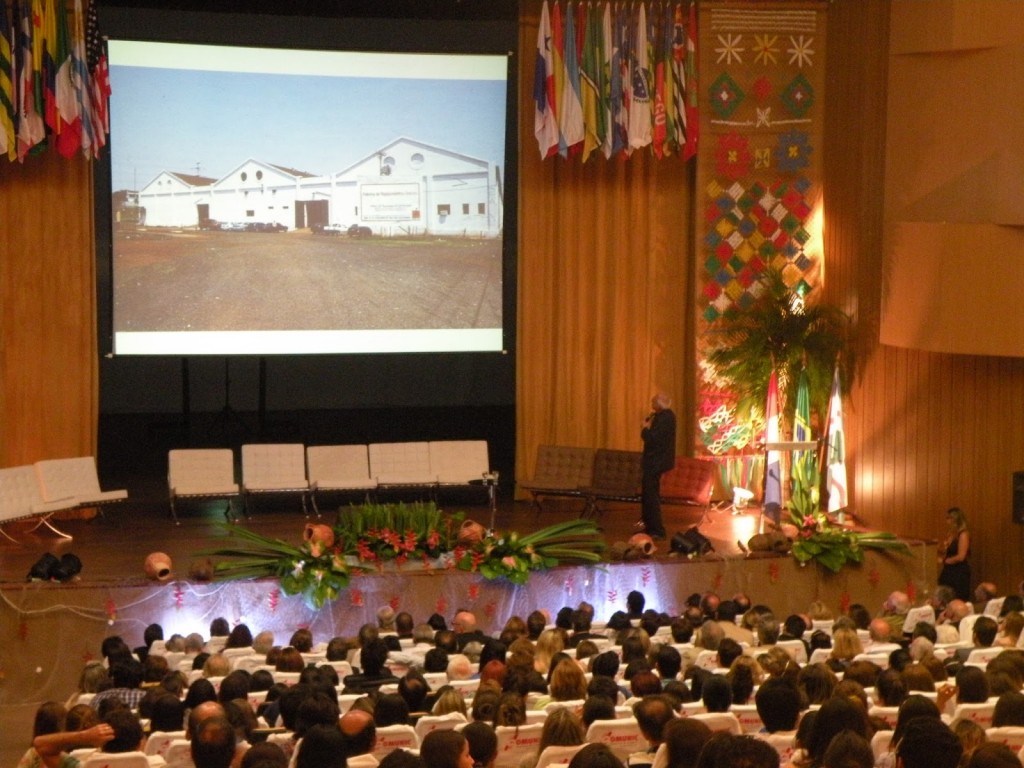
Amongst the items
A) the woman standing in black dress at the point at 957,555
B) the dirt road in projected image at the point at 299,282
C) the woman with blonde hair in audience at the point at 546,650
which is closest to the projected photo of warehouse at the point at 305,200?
the dirt road in projected image at the point at 299,282

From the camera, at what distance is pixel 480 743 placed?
5.38 m

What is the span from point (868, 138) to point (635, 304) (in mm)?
2965

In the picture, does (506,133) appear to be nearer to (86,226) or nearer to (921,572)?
(86,226)

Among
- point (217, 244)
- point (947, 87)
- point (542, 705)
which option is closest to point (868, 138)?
point (947, 87)

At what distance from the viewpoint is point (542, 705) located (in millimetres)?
6984

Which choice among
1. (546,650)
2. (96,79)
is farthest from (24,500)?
(546,650)

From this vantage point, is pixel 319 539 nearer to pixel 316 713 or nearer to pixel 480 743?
pixel 316 713

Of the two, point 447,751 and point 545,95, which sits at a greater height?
point 545,95

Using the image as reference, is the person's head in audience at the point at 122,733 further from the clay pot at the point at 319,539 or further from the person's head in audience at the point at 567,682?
the clay pot at the point at 319,539

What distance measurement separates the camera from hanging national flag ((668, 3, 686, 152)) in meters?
15.4

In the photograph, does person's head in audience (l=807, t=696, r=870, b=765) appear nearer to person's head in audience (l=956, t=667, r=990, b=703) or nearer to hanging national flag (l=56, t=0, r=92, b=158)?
person's head in audience (l=956, t=667, r=990, b=703)

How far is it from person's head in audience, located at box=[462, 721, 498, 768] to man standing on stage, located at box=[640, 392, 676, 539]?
811 cm

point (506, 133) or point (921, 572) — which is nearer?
point (921, 572)

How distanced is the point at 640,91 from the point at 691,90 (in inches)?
20.6
